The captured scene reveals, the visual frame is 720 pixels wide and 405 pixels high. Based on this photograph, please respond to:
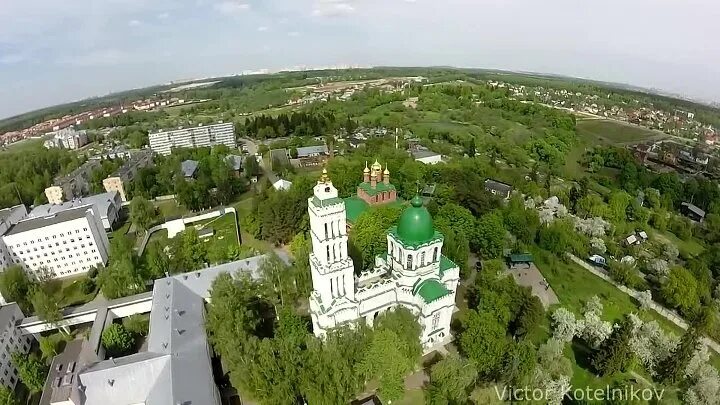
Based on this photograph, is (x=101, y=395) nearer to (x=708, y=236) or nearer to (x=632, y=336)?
(x=632, y=336)

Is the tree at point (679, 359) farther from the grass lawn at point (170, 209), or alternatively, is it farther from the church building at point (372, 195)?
the grass lawn at point (170, 209)

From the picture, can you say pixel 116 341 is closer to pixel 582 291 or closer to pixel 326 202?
pixel 326 202

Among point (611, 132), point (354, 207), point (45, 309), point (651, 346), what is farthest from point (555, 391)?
point (611, 132)

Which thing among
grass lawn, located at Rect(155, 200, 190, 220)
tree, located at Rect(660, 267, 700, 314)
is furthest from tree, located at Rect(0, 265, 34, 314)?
tree, located at Rect(660, 267, 700, 314)

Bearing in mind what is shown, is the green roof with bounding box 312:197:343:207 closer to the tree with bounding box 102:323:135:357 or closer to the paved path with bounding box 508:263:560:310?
the tree with bounding box 102:323:135:357

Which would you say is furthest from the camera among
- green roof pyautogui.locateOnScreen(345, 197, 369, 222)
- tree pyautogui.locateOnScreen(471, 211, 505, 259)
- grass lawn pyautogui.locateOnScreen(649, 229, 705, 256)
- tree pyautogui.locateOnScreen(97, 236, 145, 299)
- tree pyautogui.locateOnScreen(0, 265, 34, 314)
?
grass lawn pyautogui.locateOnScreen(649, 229, 705, 256)

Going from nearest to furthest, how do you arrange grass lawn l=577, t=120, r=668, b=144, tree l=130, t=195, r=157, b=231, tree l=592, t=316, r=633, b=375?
tree l=592, t=316, r=633, b=375
tree l=130, t=195, r=157, b=231
grass lawn l=577, t=120, r=668, b=144
